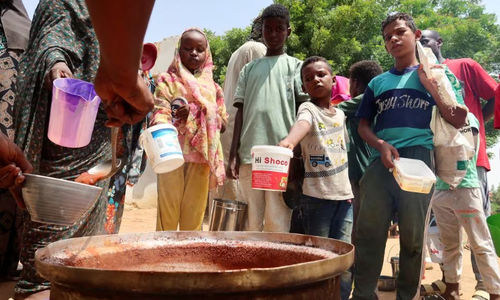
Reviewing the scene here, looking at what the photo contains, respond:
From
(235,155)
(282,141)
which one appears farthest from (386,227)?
(235,155)

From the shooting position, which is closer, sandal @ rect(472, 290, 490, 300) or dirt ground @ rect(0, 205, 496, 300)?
sandal @ rect(472, 290, 490, 300)

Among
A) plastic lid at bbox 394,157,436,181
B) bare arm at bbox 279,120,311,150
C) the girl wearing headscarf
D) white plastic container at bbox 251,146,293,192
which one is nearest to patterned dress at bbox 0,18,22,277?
the girl wearing headscarf

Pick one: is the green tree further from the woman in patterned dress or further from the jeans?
the jeans

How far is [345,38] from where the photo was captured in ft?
47.3

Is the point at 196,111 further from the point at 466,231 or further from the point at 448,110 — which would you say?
the point at 466,231

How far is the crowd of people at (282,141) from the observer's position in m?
2.77

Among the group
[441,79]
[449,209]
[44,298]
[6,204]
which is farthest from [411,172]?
[6,204]

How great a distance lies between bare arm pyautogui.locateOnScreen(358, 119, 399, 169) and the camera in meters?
2.83

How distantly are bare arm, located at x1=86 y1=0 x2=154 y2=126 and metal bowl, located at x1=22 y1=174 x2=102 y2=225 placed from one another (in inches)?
20.0

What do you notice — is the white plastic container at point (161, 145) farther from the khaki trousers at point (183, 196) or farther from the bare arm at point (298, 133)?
the khaki trousers at point (183, 196)

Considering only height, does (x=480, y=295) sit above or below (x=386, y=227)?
below

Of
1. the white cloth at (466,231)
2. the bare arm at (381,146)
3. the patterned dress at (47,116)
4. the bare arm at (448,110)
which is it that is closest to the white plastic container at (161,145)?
the patterned dress at (47,116)

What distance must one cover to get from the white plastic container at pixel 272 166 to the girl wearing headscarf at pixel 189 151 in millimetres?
847

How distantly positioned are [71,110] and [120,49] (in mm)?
1378
